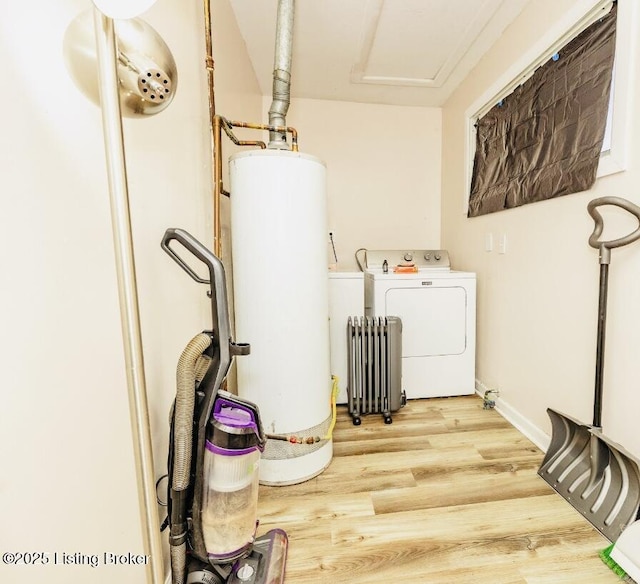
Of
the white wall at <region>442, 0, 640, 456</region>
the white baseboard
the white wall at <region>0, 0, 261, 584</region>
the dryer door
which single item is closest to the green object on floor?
the white wall at <region>442, 0, 640, 456</region>

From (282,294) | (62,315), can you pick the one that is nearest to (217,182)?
(282,294)

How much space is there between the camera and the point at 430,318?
2.32 metres

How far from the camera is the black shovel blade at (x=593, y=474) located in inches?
46.8

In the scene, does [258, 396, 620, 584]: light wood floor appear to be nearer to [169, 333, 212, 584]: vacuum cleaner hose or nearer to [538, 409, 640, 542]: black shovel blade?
[538, 409, 640, 542]: black shovel blade

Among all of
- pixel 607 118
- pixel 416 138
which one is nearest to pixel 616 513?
pixel 607 118

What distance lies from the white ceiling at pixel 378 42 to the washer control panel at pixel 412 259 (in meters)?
1.33

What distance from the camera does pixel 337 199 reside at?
298 centimetres

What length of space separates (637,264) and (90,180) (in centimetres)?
179

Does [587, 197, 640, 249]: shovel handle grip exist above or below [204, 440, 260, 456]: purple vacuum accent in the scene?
above

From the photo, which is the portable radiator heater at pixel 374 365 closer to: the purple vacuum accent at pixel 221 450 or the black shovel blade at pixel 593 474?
the black shovel blade at pixel 593 474

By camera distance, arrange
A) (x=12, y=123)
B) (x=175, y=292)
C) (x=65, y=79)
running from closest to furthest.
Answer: (x=12, y=123)
(x=65, y=79)
(x=175, y=292)

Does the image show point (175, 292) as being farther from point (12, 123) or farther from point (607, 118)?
point (607, 118)

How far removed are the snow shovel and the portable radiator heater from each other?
2.70 feet

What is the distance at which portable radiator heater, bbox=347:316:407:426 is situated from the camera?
6.84 feet
